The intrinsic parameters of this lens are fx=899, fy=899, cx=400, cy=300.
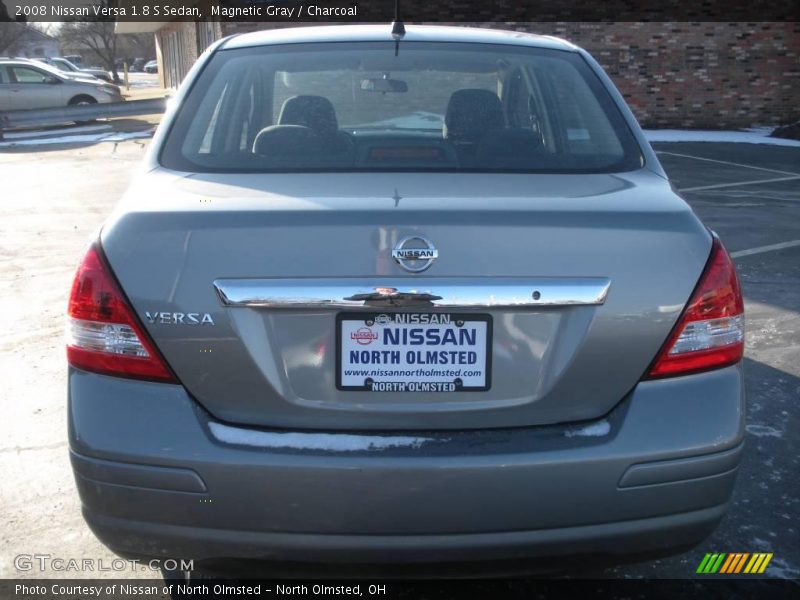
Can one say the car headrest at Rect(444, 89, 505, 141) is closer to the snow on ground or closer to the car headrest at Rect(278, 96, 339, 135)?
the car headrest at Rect(278, 96, 339, 135)

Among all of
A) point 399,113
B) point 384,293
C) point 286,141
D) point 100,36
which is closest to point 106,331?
point 384,293

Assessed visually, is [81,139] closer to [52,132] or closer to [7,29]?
[52,132]

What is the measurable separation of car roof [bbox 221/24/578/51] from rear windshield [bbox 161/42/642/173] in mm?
54

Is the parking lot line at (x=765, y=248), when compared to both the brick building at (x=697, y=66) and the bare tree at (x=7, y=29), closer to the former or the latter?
the brick building at (x=697, y=66)

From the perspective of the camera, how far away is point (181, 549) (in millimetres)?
2203

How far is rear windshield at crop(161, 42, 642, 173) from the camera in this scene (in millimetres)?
2742

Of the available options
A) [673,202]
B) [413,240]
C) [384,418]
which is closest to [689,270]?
[673,202]

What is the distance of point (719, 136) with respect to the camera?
19297 millimetres

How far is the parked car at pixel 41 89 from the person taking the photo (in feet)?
75.7

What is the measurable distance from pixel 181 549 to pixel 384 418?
0.60 meters

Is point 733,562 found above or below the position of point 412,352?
below

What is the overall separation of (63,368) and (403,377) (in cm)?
317

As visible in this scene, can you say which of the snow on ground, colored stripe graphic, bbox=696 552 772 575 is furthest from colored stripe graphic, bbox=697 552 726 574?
the snow on ground

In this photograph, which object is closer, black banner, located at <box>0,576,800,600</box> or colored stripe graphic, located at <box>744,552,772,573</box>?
black banner, located at <box>0,576,800,600</box>
